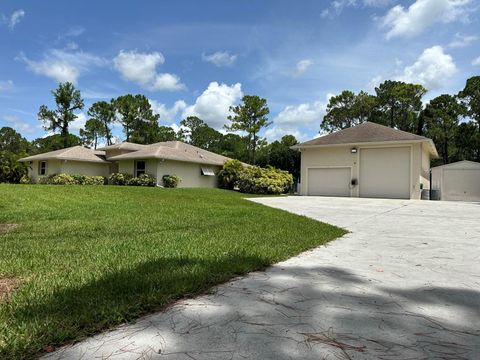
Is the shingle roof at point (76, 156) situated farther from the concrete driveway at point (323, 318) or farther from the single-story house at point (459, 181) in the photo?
the concrete driveway at point (323, 318)

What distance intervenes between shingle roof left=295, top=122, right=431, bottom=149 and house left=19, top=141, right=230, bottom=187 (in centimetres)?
774

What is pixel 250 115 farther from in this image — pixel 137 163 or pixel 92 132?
pixel 92 132

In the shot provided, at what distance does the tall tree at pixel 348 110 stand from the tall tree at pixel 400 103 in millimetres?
1172

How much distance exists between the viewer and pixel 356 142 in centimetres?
2069

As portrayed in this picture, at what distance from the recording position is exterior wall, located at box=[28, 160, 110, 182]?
26172 mm

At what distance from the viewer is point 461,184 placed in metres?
23.7

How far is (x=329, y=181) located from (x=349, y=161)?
1717mm

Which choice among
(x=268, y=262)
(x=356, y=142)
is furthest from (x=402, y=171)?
(x=268, y=262)

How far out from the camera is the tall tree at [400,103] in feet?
128

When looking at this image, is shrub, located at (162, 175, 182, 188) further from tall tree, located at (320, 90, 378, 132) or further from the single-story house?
tall tree, located at (320, 90, 378, 132)

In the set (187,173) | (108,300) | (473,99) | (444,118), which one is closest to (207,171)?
(187,173)

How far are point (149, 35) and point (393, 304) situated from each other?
15139 mm

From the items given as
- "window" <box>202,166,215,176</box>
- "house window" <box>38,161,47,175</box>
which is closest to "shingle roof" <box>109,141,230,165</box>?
"window" <box>202,166,215,176</box>

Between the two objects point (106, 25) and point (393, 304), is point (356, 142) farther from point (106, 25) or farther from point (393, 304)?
point (393, 304)
